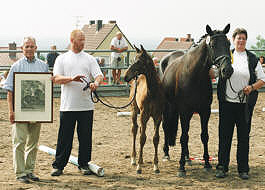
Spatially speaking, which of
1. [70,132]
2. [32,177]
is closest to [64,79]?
[70,132]

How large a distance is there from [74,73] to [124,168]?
6.13ft

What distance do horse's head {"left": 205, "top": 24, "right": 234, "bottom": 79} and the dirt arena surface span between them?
1.60 m

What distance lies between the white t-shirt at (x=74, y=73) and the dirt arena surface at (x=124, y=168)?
109 centimetres

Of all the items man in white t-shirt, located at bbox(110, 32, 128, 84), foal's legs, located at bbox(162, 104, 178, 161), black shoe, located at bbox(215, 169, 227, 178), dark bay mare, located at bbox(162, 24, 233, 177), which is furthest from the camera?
man in white t-shirt, located at bbox(110, 32, 128, 84)

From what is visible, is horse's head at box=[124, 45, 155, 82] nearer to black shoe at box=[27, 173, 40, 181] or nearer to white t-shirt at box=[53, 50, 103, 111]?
white t-shirt at box=[53, 50, 103, 111]

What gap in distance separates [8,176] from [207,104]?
3.17m

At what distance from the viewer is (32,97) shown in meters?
6.25

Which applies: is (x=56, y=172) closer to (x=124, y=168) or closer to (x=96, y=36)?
(x=124, y=168)

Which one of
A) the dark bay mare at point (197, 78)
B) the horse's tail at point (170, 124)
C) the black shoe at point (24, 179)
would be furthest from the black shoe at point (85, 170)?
the horse's tail at point (170, 124)

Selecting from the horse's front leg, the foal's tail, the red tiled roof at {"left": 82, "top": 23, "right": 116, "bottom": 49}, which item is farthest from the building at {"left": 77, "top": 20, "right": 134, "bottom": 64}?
the horse's front leg

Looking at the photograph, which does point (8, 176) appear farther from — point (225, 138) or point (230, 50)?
point (230, 50)

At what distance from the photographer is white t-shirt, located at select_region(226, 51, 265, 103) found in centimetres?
642

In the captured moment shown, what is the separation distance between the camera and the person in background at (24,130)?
6.14 m

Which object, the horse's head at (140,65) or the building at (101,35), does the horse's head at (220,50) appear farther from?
the building at (101,35)
